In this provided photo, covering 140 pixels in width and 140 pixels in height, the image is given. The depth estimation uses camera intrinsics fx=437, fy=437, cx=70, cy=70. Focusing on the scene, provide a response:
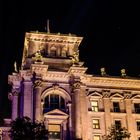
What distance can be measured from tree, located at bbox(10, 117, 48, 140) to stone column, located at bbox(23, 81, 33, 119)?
8.19m

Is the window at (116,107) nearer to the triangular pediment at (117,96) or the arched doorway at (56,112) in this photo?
the triangular pediment at (117,96)

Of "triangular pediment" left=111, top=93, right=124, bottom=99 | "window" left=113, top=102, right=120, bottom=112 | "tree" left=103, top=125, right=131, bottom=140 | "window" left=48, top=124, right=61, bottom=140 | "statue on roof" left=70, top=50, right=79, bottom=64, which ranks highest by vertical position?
"statue on roof" left=70, top=50, right=79, bottom=64

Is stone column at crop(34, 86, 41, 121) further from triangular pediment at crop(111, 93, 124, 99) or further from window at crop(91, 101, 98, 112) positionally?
triangular pediment at crop(111, 93, 124, 99)

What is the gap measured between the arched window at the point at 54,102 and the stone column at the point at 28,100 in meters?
2.28

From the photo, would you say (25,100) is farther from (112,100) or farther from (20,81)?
(112,100)

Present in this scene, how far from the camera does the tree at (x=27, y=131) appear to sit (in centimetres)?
5322

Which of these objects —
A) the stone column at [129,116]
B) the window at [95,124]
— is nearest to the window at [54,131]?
the window at [95,124]

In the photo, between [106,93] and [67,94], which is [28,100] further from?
[106,93]

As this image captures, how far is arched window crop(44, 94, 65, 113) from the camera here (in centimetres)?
6488

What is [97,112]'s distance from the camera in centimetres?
6700

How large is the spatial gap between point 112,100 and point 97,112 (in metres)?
3.55

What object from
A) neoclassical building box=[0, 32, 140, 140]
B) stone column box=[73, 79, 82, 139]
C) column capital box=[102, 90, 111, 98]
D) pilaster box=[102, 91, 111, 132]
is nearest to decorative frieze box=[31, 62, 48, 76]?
neoclassical building box=[0, 32, 140, 140]

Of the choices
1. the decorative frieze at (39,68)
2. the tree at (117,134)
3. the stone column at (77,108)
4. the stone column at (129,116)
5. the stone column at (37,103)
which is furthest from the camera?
the stone column at (129,116)

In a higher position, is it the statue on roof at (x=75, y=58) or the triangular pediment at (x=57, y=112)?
the statue on roof at (x=75, y=58)
